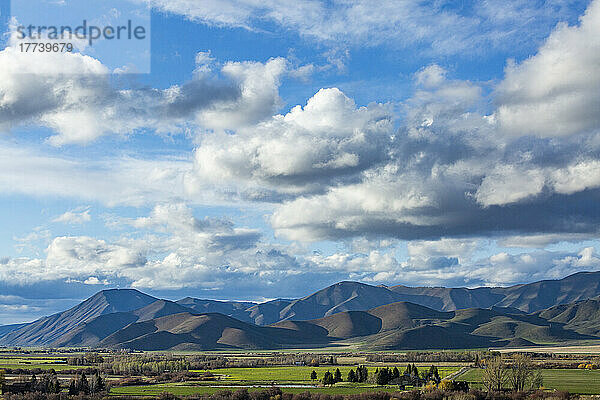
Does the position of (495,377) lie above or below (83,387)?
below

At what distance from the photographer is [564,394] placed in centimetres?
17388

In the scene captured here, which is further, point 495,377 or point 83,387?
point 495,377

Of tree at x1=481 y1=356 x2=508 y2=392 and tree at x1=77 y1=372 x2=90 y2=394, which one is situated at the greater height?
tree at x1=77 y1=372 x2=90 y2=394

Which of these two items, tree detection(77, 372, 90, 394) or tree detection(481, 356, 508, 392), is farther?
tree detection(481, 356, 508, 392)

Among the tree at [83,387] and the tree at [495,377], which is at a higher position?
the tree at [83,387]

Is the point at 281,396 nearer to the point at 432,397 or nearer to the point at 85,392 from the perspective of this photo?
the point at 432,397

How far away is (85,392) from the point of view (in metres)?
193

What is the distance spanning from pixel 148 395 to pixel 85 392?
18919 millimetres

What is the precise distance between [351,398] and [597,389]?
270ft

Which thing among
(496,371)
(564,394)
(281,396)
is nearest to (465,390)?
(496,371)

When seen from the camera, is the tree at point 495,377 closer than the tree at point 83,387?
No

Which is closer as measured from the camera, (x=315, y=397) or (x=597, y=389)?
(x=315, y=397)

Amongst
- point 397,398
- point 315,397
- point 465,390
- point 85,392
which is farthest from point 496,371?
point 85,392

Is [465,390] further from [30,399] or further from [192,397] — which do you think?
[30,399]
